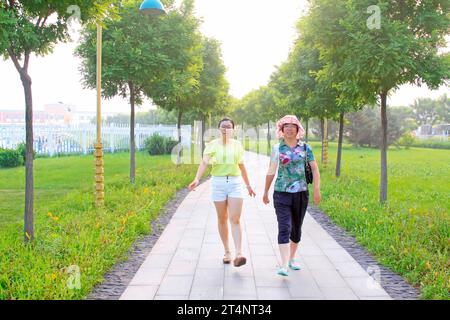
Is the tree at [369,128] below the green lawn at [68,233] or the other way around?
the other way around

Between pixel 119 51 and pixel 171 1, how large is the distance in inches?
117

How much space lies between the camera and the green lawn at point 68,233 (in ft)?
15.5

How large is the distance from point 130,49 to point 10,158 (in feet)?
33.2

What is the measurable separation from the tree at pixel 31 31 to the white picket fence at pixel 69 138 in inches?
719

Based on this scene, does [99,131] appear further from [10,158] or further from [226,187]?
[10,158]

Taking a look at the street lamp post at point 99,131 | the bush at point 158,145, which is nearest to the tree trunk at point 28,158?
the street lamp post at point 99,131

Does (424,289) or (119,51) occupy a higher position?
(119,51)

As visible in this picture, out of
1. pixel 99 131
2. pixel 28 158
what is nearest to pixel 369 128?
pixel 99 131

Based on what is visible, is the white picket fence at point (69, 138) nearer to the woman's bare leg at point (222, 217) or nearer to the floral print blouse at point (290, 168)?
the woman's bare leg at point (222, 217)

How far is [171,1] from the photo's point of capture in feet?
45.0

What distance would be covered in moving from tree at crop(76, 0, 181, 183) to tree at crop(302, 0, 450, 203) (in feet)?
14.4

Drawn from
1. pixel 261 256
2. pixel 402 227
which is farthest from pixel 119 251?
pixel 402 227

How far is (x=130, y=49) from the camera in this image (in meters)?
11.7
